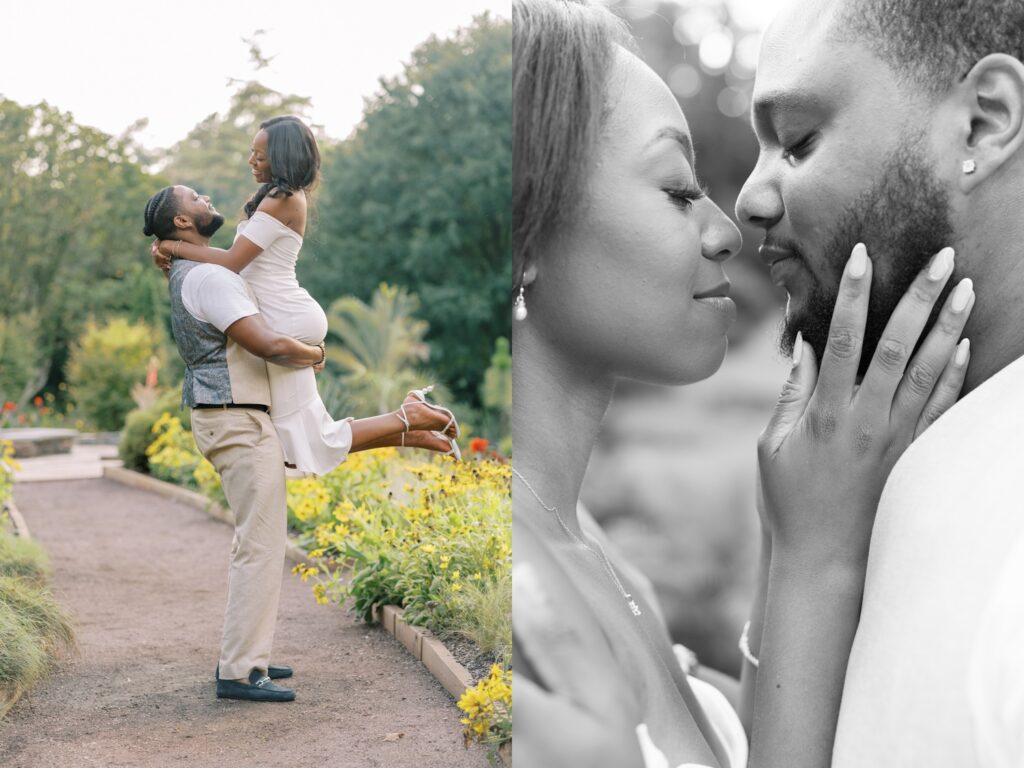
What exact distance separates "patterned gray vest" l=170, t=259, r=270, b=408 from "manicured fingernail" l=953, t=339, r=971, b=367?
7.57ft

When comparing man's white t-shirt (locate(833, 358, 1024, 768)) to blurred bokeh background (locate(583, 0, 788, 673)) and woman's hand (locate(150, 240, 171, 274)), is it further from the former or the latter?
woman's hand (locate(150, 240, 171, 274))

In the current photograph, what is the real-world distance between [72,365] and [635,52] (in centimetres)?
1175

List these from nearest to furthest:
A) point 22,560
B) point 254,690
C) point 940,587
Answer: point 940,587
point 254,690
point 22,560

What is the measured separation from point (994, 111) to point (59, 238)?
1269 centimetres

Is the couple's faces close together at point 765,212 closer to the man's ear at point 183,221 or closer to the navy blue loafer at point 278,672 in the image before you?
the man's ear at point 183,221

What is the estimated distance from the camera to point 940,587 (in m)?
1.41

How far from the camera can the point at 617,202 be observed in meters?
1.52

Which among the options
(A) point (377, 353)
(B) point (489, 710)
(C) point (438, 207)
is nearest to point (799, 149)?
(B) point (489, 710)

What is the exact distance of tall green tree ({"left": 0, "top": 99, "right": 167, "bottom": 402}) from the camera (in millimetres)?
12109

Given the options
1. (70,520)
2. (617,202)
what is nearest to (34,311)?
(70,520)

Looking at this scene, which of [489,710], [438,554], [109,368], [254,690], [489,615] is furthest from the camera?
[109,368]

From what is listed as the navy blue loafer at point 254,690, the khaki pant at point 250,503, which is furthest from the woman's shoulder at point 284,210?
the navy blue loafer at point 254,690

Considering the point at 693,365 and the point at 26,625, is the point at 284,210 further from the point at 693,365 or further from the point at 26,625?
the point at 693,365

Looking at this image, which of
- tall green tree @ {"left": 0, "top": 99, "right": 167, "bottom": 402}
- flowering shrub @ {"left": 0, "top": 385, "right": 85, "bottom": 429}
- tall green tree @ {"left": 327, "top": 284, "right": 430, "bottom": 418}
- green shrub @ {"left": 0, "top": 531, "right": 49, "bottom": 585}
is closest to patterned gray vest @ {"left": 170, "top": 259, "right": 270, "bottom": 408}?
green shrub @ {"left": 0, "top": 531, "right": 49, "bottom": 585}
